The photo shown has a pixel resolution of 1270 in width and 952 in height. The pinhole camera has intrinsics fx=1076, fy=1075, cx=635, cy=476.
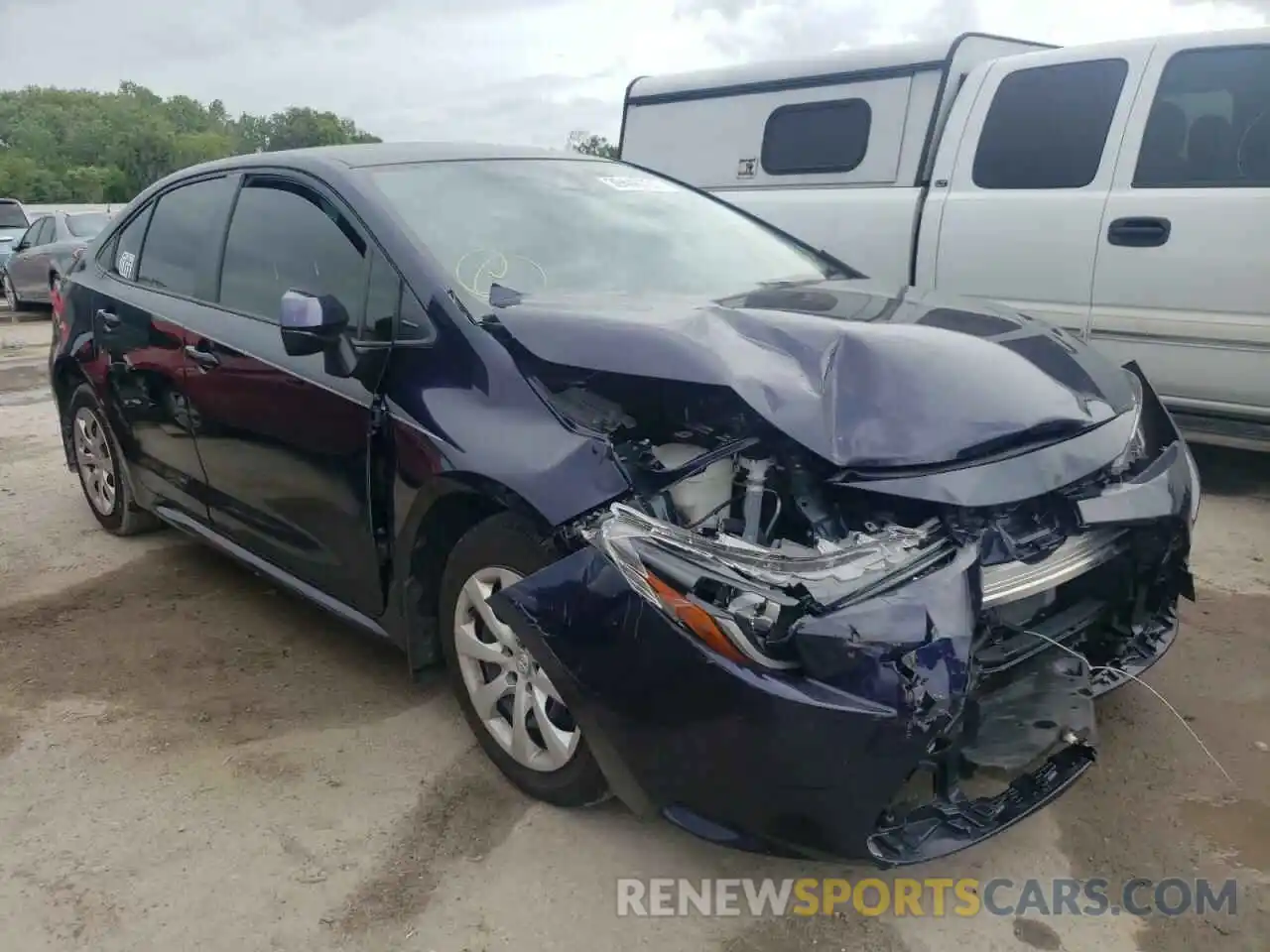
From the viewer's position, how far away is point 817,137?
20.8 ft

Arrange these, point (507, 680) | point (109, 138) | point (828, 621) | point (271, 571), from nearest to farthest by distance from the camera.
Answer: point (828, 621) → point (507, 680) → point (271, 571) → point (109, 138)

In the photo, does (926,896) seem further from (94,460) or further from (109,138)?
(109,138)

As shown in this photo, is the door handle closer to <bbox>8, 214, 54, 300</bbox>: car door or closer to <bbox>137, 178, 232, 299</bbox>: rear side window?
<bbox>137, 178, 232, 299</bbox>: rear side window

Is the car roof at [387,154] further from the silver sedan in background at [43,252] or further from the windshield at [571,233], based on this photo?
the silver sedan in background at [43,252]

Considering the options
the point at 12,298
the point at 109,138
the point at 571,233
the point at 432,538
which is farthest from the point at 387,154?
the point at 109,138

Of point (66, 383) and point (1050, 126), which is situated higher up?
point (1050, 126)

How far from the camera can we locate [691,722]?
213cm

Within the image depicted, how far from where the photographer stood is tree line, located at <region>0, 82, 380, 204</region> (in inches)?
2016

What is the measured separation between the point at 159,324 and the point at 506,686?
221cm

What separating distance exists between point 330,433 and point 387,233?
0.60 m

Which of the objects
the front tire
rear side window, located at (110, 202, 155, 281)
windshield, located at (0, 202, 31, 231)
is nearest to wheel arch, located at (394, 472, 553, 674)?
rear side window, located at (110, 202, 155, 281)

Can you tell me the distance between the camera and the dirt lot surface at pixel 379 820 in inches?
92.2

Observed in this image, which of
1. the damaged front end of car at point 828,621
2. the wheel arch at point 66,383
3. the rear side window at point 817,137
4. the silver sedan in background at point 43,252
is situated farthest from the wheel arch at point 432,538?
the silver sedan in background at point 43,252

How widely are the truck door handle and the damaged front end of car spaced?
2.43 metres
